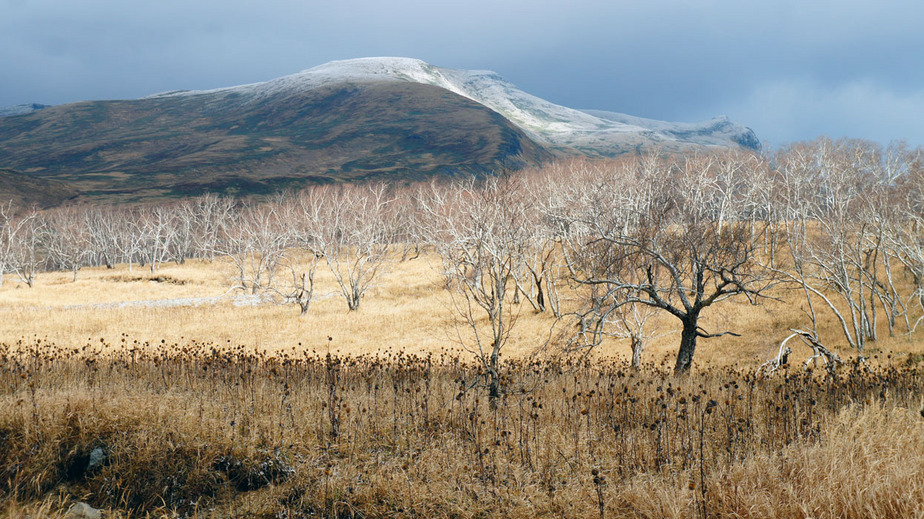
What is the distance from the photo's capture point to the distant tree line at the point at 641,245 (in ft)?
45.8

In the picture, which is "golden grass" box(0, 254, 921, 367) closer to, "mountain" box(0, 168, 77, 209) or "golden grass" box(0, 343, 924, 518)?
"golden grass" box(0, 343, 924, 518)

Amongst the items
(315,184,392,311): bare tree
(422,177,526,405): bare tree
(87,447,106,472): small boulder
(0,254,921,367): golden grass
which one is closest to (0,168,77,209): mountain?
(315,184,392,311): bare tree

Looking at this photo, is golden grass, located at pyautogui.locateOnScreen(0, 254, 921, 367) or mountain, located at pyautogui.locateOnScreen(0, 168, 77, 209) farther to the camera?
mountain, located at pyautogui.locateOnScreen(0, 168, 77, 209)

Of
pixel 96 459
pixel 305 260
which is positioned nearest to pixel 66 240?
pixel 305 260

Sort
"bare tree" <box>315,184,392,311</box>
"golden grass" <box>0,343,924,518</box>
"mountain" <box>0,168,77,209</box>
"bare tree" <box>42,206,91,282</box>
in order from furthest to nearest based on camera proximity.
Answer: "mountain" <box>0,168,77,209</box>, "bare tree" <box>42,206,91,282</box>, "bare tree" <box>315,184,392,311</box>, "golden grass" <box>0,343,924,518</box>

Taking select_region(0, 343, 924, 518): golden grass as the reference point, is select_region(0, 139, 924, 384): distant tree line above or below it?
above

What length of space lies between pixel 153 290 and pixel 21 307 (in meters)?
10.6

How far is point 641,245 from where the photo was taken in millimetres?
11867

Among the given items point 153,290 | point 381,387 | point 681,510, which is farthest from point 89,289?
point 681,510

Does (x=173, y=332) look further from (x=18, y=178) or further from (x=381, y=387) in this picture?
(x=18, y=178)

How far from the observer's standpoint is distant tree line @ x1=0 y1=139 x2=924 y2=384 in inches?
549

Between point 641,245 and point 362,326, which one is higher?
point 641,245

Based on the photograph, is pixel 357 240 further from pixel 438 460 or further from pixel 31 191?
pixel 31 191

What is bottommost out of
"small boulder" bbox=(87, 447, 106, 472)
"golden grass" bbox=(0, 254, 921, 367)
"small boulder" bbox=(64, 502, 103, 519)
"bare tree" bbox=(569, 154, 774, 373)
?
"golden grass" bbox=(0, 254, 921, 367)
